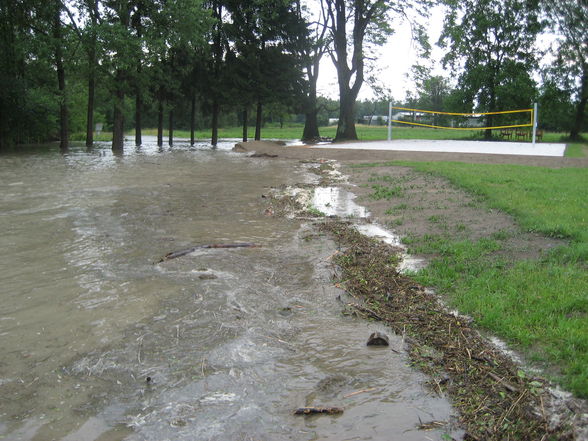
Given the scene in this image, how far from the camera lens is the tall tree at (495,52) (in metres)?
31.7

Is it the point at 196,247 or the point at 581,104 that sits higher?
the point at 581,104

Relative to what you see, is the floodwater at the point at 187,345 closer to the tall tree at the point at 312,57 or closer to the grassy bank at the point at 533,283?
the grassy bank at the point at 533,283

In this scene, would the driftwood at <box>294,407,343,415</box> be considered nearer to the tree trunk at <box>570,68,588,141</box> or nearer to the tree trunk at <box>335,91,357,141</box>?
the tree trunk at <box>335,91,357,141</box>

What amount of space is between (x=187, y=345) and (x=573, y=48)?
119 feet

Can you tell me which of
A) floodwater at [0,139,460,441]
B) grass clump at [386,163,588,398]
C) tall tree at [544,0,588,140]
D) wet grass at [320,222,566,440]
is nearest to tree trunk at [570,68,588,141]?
tall tree at [544,0,588,140]

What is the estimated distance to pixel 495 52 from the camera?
109 ft

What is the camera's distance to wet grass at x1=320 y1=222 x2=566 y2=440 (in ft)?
9.58

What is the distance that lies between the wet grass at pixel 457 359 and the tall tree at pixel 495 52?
29.7 metres

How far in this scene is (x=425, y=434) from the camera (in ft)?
9.36

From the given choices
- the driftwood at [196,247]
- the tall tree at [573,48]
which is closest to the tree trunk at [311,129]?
the tall tree at [573,48]

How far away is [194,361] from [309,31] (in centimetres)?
3373

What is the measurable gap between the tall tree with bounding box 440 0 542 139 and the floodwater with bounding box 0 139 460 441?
28.6 meters

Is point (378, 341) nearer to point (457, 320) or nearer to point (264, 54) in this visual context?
point (457, 320)

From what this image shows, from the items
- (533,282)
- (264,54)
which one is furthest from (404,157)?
(264,54)
